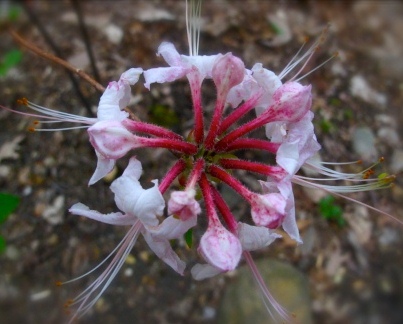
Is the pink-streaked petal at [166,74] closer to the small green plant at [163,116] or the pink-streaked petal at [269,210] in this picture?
the pink-streaked petal at [269,210]

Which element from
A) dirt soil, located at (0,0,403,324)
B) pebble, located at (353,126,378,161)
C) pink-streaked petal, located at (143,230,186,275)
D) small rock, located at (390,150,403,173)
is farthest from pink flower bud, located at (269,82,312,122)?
small rock, located at (390,150,403,173)

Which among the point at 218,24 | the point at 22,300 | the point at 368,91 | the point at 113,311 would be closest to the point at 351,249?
the point at 368,91

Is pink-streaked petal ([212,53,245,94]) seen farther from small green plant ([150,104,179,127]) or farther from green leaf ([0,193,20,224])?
small green plant ([150,104,179,127])

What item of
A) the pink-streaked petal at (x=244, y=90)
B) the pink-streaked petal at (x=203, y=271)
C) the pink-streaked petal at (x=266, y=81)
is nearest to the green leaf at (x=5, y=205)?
the pink-streaked petal at (x=203, y=271)

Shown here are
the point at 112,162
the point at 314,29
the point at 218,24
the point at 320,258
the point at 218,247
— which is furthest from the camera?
the point at 314,29

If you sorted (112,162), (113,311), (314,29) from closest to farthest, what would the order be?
(112,162) → (113,311) → (314,29)

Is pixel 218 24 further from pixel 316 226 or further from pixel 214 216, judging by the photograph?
pixel 214 216
